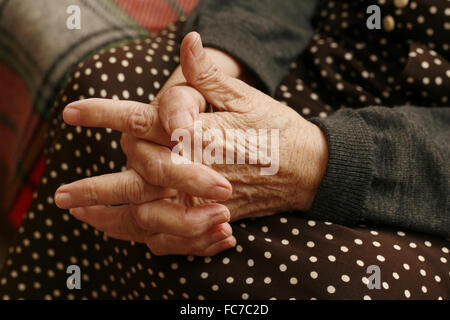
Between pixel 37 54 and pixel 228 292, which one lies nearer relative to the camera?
pixel 228 292

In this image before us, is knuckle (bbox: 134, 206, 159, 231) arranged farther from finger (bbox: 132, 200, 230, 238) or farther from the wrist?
the wrist

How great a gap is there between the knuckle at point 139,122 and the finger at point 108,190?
0.19 ft

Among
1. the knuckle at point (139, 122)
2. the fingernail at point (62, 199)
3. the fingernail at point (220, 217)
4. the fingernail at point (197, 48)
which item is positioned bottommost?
the fingernail at point (220, 217)

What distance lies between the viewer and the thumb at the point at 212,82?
1.87 feet

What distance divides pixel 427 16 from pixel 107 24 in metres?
0.59

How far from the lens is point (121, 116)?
1.86ft

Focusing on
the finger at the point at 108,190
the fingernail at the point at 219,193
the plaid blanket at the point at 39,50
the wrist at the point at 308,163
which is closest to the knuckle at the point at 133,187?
the finger at the point at 108,190

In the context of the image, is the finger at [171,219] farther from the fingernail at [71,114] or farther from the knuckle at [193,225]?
the fingernail at [71,114]

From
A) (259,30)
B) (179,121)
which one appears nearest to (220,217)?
(179,121)

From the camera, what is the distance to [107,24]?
83 centimetres

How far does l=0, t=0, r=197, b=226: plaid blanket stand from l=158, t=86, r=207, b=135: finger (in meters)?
0.33
